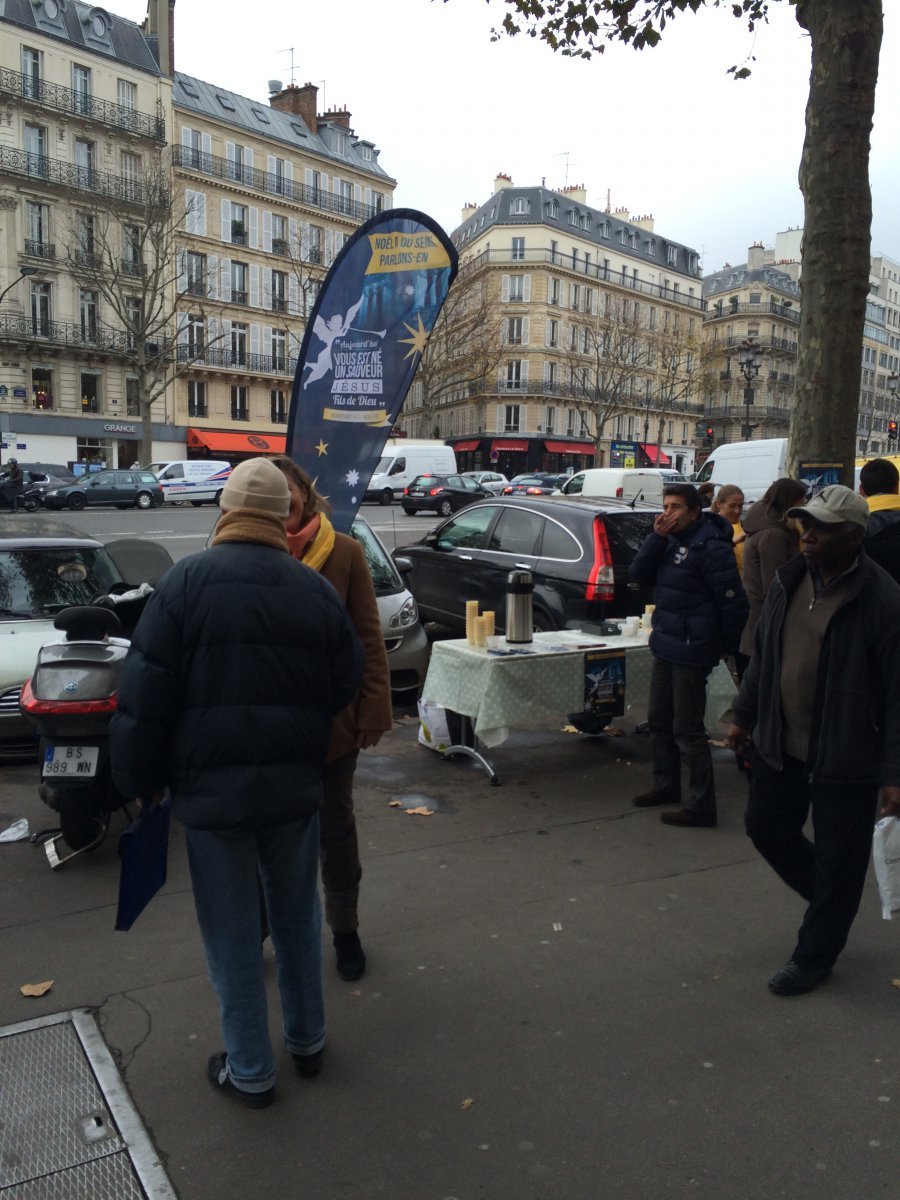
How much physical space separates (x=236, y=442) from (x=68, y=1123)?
48407 millimetres

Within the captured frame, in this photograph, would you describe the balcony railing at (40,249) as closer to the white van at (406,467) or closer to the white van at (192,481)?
the white van at (192,481)

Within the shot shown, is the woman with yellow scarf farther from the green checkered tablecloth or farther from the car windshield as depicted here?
the car windshield

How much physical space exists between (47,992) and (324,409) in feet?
11.4

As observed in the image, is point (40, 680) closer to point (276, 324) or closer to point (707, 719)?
point (707, 719)

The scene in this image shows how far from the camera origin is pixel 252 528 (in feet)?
8.75

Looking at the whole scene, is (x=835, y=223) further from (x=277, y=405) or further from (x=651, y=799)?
(x=277, y=405)

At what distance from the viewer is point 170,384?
4691 cm

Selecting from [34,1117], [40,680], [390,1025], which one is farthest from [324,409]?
[34,1117]

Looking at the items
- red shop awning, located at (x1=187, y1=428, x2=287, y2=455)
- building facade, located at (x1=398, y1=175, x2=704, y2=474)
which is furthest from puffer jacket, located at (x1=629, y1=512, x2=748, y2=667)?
building facade, located at (x1=398, y1=175, x2=704, y2=474)

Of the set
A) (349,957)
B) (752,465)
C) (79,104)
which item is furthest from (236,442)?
(349,957)

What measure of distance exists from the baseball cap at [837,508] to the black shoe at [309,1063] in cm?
243

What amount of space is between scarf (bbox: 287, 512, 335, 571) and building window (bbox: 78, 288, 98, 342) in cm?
4458

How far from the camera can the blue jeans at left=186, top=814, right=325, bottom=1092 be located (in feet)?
8.75

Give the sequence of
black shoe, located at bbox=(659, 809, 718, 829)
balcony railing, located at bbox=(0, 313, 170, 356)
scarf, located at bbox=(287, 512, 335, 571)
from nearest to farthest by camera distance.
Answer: scarf, located at bbox=(287, 512, 335, 571) < black shoe, located at bbox=(659, 809, 718, 829) < balcony railing, located at bbox=(0, 313, 170, 356)
